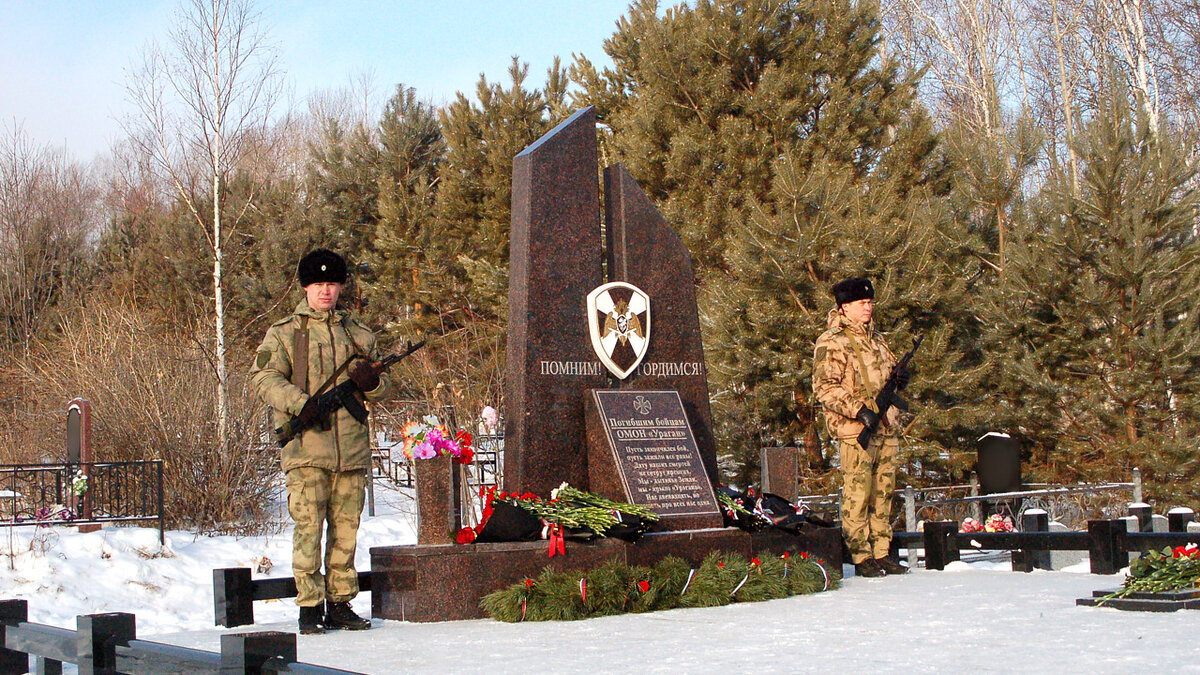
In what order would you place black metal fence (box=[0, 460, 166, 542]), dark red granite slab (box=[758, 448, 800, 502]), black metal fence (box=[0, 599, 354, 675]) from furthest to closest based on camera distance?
1. black metal fence (box=[0, 460, 166, 542])
2. dark red granite slab (box=[758, 448, 800, 502])
3. black metal fence (box=[0, 599, 354, 675])

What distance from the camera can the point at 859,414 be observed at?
26.0ft

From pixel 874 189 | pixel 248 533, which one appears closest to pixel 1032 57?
pixel 874 189

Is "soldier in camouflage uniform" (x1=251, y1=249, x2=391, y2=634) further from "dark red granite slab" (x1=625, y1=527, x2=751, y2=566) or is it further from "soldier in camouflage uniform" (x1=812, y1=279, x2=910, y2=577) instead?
"soldier in camouflage uniform" (x1=812, y1=279, x2=910, y2=577)

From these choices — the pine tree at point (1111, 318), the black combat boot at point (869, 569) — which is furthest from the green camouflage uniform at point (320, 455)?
the pine tree at point (1111, 318)

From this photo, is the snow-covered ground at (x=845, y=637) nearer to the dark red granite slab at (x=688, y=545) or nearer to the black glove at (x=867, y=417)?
the dark red granite slab at (x=688, y=545)

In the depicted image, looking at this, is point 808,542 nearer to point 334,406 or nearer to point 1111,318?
point 334,406

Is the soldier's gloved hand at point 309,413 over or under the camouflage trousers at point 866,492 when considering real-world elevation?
over

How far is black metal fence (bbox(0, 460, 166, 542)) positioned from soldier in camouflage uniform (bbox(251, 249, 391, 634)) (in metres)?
7.87

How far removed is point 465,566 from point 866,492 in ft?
9.83

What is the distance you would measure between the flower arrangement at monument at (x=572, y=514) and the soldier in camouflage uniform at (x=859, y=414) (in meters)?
1.53

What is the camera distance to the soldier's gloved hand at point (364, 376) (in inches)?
235

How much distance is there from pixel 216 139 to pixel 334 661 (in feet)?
52.3

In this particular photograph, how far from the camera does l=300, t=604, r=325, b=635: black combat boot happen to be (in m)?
6.00

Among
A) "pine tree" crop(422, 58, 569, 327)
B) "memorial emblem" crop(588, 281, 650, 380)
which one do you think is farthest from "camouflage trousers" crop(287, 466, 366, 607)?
"pine tree" crop(422, 58, 569, 327)
